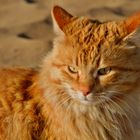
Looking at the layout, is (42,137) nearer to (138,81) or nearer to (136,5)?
(138,81)

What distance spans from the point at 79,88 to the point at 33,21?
3.67m

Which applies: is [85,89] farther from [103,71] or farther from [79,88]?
[103,71]

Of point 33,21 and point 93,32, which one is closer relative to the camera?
point 93,32

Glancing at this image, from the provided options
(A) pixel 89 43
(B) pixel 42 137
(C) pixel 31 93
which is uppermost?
(A) pixel 89 43

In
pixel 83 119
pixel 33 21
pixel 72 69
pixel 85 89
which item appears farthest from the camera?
pixel 33 21

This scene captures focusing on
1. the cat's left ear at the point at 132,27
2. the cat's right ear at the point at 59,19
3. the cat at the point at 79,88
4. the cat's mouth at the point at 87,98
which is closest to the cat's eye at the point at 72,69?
the cat at the point at 79,88

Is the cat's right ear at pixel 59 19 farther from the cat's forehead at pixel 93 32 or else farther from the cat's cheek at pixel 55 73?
the cat's cheek at pixel 55 73

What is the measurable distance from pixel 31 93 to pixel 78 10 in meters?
3.65

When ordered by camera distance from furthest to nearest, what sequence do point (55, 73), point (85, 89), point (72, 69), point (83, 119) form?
1. point (83, 119)
2. point (55, 73)
3. point (72, 69)
4. point (85, 89)

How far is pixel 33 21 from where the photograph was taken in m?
7.29

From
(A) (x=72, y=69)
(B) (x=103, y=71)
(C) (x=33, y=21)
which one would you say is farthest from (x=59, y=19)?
(C) (x=33, y=21)

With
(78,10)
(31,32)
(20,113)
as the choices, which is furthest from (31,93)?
(78,10)

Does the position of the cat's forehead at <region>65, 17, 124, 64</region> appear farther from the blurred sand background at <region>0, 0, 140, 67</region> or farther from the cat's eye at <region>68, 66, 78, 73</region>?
the blurred sand background at <region>0, 0, 140, 67</region>

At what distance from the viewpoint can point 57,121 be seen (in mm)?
4031
